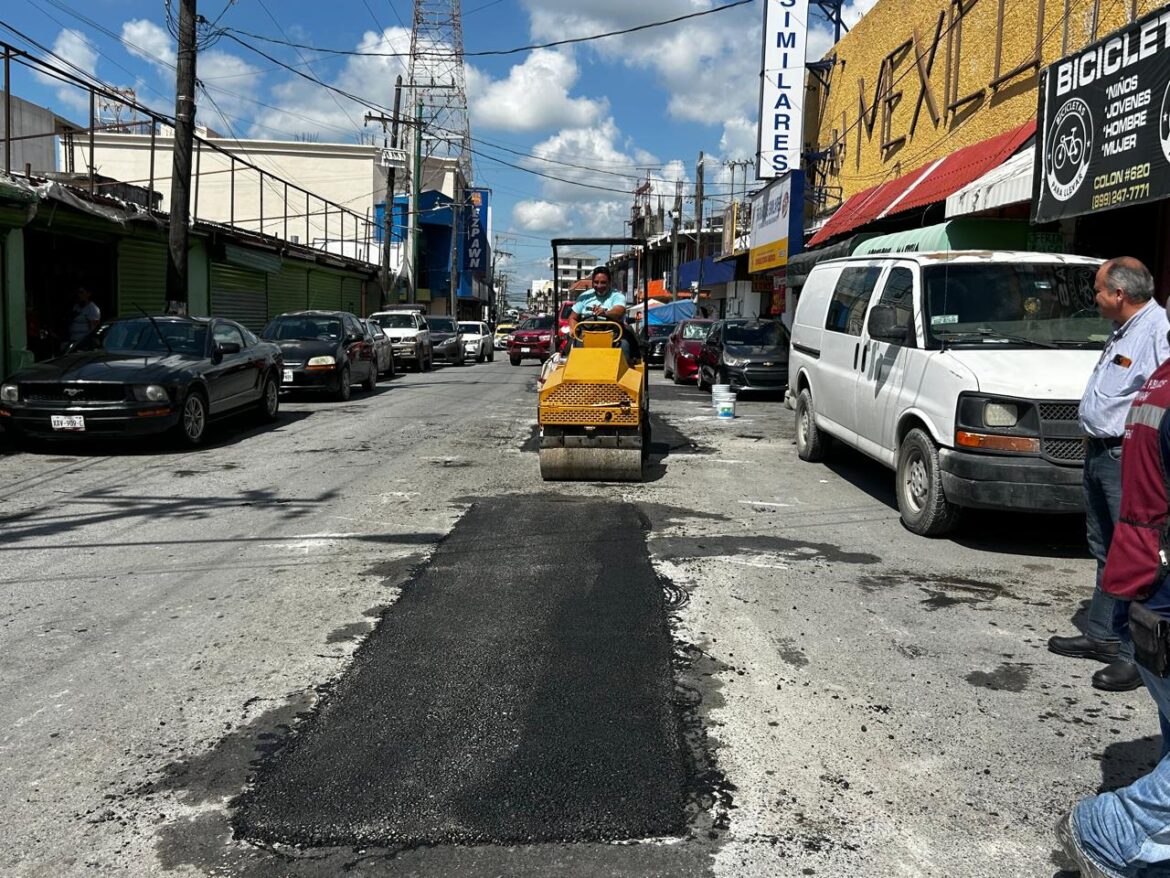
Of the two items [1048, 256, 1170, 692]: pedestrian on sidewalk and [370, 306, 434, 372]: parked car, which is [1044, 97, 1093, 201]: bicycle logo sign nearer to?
[1048, 256, 1170, 692]: pedestrian on sidewalk

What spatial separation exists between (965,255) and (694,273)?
47.8m

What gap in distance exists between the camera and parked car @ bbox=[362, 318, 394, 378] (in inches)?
826

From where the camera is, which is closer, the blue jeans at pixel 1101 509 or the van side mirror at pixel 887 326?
the blue jeans at pixel 1101 509

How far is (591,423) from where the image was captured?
9.24 metres

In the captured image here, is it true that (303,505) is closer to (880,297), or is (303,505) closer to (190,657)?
(190,657)

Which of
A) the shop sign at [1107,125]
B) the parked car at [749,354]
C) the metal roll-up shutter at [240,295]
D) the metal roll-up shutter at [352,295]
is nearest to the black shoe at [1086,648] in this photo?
the shop sign at [1107,125]

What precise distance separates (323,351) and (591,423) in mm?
9603

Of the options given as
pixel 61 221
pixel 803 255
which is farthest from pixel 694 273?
pixel 61 221

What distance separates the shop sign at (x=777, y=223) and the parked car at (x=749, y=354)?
544 centimetres

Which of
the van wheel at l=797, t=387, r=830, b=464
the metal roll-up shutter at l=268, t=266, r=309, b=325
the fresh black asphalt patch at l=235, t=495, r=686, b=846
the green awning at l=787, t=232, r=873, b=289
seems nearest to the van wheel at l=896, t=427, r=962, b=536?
the fresh black asphalt patch at l=235, t=495, r=686, b=846

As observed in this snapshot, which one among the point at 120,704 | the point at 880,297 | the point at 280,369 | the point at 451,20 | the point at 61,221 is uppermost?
the point at 451,20

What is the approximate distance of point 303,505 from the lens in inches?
331

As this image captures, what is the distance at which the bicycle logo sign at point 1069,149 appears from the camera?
11211mm

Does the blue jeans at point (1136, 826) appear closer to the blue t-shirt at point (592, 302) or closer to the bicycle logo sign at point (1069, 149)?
the blue t-shirt at point (592, 302)
